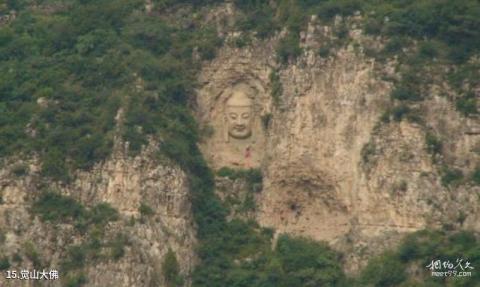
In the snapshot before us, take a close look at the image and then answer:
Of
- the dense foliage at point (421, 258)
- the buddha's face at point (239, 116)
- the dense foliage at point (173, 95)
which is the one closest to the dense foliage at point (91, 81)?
the dense foliage at point (173, 95)

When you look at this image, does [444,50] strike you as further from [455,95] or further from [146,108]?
[146,108]

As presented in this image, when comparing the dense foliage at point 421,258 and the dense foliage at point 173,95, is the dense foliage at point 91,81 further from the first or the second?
the dense foliage at point 421,258

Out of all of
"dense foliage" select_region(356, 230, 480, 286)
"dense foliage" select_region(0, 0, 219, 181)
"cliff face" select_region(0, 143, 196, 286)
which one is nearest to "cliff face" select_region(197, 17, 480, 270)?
"dense foliage" select_region(356, 230, 480, 286)

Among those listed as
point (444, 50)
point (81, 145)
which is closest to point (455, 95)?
point (444, 50)

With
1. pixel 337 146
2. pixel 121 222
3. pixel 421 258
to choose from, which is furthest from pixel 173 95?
pixel 421 258

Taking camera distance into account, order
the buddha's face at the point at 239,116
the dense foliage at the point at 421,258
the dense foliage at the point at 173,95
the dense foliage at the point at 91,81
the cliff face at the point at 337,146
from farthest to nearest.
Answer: the buddha's face at the point at 239,116
the dense foliage at the point at 91,81
the dense foliage at the point at 173,95
the cliff face at the point at 337,146
the dense foliage at the point at 421,258

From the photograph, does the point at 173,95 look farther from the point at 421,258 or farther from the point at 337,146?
the point at 421,258
